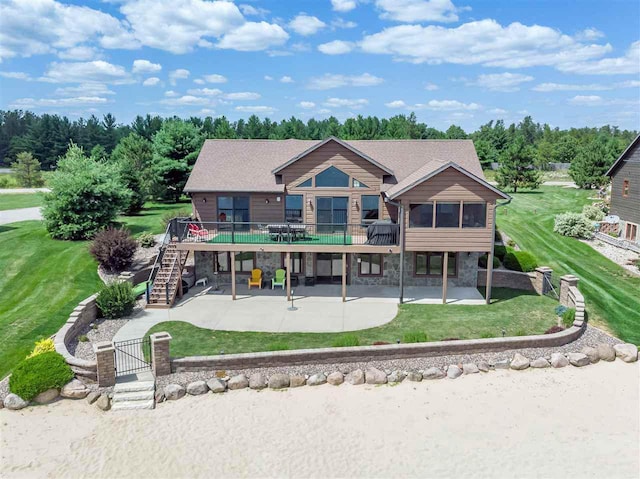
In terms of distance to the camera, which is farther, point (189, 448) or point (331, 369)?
point (331, 369)

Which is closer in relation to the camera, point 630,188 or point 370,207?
point 370,207

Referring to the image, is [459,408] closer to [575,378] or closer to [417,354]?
[417,354]

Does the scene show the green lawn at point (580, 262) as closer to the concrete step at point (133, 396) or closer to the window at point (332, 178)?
the window at point (332, 178)

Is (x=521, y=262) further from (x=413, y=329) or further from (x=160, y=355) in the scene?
(x=160, y=355)

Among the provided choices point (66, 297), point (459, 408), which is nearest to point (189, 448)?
point (459, 408)

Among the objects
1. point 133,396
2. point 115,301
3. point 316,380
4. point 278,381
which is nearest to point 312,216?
point 115,301

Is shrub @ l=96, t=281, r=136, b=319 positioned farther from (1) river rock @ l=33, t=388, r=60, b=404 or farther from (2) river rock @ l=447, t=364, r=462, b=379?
(2) river rock @ l=447, t=364, r=462, b=379

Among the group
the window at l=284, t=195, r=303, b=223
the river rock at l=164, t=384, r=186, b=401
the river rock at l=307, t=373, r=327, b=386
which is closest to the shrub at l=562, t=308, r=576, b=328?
the river rock at l=307, t=373, r=327, b=386
